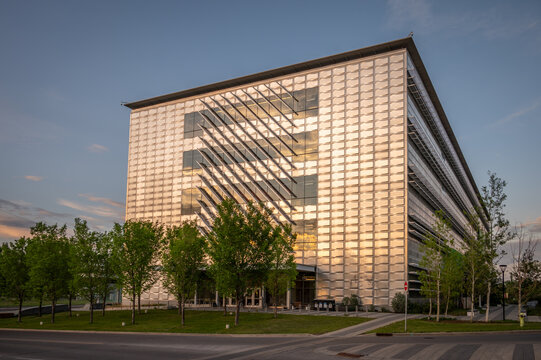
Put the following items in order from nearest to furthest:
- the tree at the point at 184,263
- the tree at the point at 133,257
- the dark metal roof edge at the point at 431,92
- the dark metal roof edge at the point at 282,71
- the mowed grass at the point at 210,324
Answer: the mowed grass at the point at 210,324 < the tree at the point at 184,263 < the tree at the point at 133,257 < the dark metal roof edge at the point at 282,71 < the dark metal roof edge at the point at 431,92

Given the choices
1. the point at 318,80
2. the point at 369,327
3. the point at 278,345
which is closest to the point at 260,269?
the point at 369,327

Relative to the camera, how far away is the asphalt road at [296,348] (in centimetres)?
2195

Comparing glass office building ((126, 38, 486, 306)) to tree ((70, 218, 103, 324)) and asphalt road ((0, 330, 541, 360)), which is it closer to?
tree ((70, 218, 103, 324))

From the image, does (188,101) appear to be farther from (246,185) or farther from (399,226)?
(399,226)

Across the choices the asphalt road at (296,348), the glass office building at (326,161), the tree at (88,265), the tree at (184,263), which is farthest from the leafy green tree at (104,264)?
the glass office building at (326,161)

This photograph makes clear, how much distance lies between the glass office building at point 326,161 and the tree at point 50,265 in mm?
22067

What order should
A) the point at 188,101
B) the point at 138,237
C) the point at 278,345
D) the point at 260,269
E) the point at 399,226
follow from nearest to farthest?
1. the point at 278,345
2. the point at 260,269
3. the point at 138,237
4. the point at 399,226
5. the point at 188,101

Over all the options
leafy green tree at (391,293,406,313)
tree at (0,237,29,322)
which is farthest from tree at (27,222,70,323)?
leafy green tree at (391,293,406,313)

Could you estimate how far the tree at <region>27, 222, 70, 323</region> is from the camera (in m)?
51.1

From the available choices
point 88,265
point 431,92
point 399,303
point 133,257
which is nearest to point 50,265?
point 88,265

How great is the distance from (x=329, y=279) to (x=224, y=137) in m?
27.6

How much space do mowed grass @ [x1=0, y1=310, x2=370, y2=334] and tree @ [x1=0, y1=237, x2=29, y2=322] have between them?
5323 millimetres

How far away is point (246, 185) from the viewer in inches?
2675

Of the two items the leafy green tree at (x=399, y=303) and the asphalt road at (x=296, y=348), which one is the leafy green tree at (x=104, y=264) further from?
the leafy green tree at (x=399, y=303)
